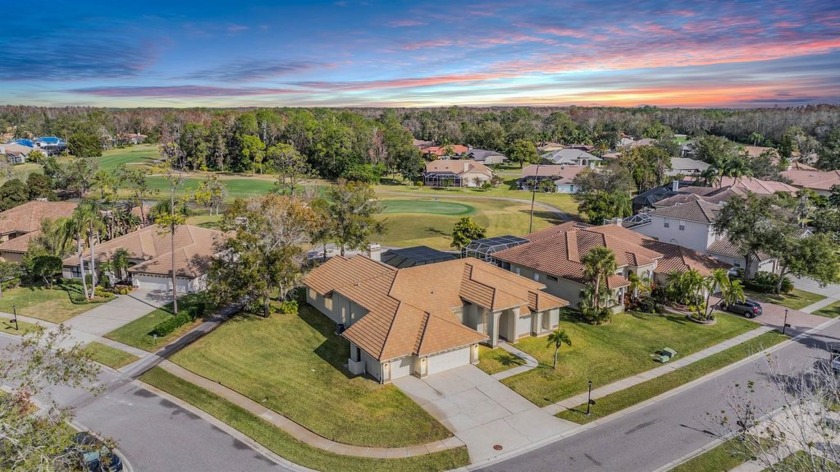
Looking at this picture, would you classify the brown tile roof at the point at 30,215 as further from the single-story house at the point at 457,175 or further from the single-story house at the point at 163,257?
the single-story house at the point at 457,175

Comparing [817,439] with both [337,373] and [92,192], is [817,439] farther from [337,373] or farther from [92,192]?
[92,192]

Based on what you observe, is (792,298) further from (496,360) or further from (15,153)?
(15,153)

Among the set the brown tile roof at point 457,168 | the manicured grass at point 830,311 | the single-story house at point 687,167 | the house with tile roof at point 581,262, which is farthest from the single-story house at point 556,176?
the manicured grass at point 830,311

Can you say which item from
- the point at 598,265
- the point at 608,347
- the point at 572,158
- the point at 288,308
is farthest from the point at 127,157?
the point at 608,347

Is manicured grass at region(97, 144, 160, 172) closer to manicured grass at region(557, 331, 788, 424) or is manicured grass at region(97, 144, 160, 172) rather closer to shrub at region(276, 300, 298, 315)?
shrub at region(276, 300, 298, 315)

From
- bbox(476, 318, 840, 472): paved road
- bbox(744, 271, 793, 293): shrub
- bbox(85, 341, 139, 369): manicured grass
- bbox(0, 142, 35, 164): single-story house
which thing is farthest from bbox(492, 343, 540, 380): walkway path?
bbox(0, 142, 35, 164): single-story house

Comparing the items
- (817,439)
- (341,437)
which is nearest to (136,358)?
(341,437)
